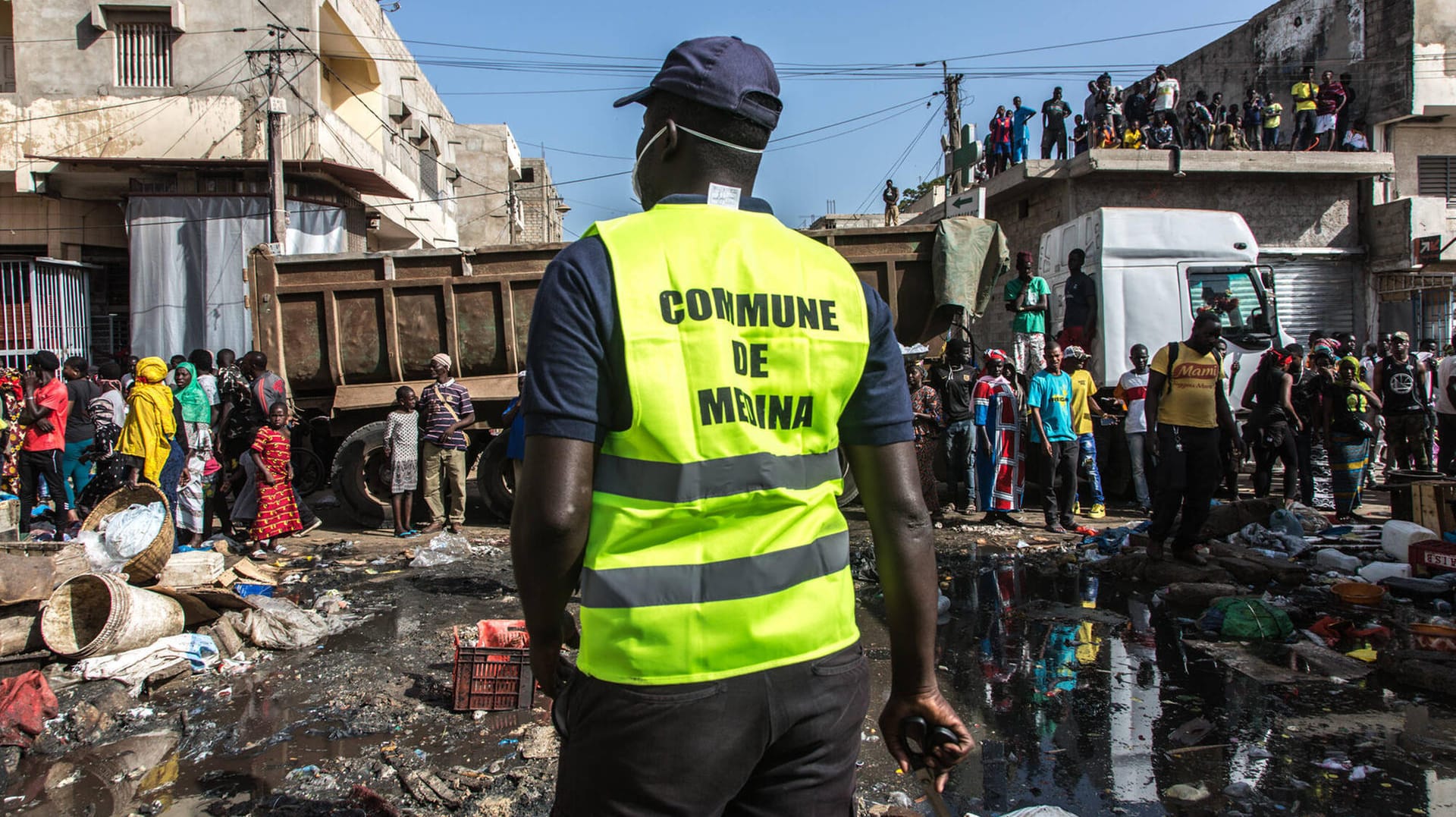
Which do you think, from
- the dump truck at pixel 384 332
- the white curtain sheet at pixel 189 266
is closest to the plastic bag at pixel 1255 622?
the dump truck at pixel 384 332

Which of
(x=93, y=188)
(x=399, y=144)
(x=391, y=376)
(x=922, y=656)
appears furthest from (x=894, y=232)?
(x=399, y=144)

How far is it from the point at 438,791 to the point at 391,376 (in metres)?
6.54

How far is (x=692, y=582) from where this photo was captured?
1344 mm

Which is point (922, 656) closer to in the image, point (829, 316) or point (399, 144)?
point (829, 316)

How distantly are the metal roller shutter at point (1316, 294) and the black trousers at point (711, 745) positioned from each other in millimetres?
18791

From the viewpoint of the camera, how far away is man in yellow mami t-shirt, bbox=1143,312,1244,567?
21.5ft

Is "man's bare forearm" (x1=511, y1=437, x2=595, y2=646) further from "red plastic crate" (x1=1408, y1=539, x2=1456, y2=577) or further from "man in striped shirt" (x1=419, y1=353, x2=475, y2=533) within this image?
"man in striped shirt" (x1=419, y1=353, x2=475, y2=533)

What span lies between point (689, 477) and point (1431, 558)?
22.2ft

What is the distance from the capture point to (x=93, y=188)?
57.1 feet

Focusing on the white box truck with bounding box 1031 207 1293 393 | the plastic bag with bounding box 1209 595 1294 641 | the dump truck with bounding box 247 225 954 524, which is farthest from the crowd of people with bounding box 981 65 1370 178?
the plastic bag with bounding box 1209 595 1294 641

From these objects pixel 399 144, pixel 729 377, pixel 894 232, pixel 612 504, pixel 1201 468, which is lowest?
pixel 1201 468

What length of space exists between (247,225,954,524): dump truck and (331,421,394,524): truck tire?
1cm

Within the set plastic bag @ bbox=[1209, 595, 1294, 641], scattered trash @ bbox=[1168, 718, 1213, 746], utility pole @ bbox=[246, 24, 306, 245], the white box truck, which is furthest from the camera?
utility pole @ bbox=[246, 24, 306, 245]

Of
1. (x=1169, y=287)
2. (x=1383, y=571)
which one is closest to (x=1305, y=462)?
A: (x=1169, y=287)
